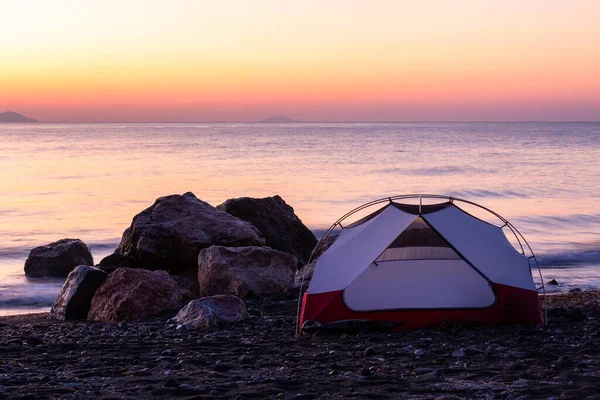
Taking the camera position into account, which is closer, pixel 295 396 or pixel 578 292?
pixel 295 396

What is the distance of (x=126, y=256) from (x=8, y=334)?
14.3 ft

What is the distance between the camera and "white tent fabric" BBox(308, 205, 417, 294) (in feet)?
29.7

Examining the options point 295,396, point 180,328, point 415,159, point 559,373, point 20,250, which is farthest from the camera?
point 415,159

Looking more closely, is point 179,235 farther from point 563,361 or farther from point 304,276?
point 563,361

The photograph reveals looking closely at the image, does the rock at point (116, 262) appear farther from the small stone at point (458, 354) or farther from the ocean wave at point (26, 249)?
the small stone at point (458, 354)

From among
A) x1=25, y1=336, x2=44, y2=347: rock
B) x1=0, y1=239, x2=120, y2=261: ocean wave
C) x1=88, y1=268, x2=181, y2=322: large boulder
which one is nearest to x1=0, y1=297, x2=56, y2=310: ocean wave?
x1=88, y1=268, x2=181, y2=322: large boulder

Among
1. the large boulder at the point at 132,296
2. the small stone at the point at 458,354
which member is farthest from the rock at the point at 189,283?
the small stone at the point at 458,354

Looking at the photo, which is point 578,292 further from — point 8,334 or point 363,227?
point 8,334

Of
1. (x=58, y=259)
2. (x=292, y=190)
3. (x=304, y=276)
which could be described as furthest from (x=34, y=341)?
(x=292, y=190)

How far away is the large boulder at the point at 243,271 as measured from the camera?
1173 cm

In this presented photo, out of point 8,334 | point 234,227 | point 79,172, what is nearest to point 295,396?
point 8,334

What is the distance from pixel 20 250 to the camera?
1959cm

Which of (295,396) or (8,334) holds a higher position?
(295,396)

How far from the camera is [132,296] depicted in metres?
10.6
